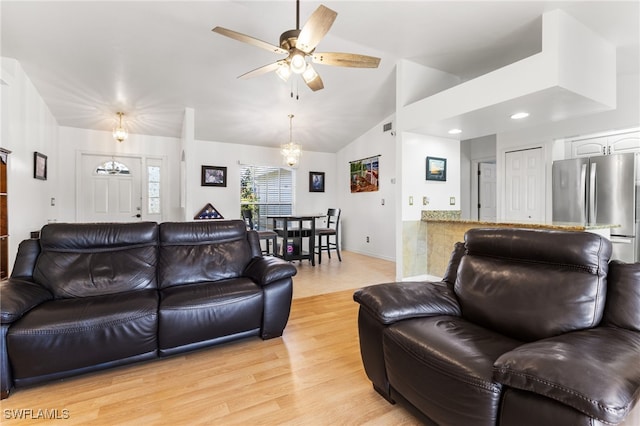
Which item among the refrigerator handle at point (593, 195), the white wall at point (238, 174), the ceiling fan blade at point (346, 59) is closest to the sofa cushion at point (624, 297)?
the ceiling fan blade at point (346, 59)

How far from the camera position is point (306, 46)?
2.33 meters

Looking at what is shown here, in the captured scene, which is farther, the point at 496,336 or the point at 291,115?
the point at 291,115

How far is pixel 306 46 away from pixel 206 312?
2.11 meters

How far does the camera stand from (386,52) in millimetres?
3842

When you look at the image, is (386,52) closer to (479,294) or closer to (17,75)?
(479,294)

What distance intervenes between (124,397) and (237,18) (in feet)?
11.3

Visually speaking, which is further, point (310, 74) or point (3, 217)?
point (3, 217)

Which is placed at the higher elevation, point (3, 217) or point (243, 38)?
point (243, 38)

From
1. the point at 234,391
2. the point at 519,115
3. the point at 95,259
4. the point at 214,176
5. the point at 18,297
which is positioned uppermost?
the point at 519,115

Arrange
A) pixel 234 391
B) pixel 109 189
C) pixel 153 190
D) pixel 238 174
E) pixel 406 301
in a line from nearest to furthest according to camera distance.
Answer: pixel 406 301
pixel 234 391
pixel 109 189
pixel 153 190
pixel 238 174

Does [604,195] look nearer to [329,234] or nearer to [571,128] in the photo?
[571,128]

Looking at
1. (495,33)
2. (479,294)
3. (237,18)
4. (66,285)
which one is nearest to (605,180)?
(495,33)

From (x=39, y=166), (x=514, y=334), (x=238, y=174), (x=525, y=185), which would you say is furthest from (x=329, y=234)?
(x=39, y=166)

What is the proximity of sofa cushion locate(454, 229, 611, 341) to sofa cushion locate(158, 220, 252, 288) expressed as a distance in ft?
6.18
